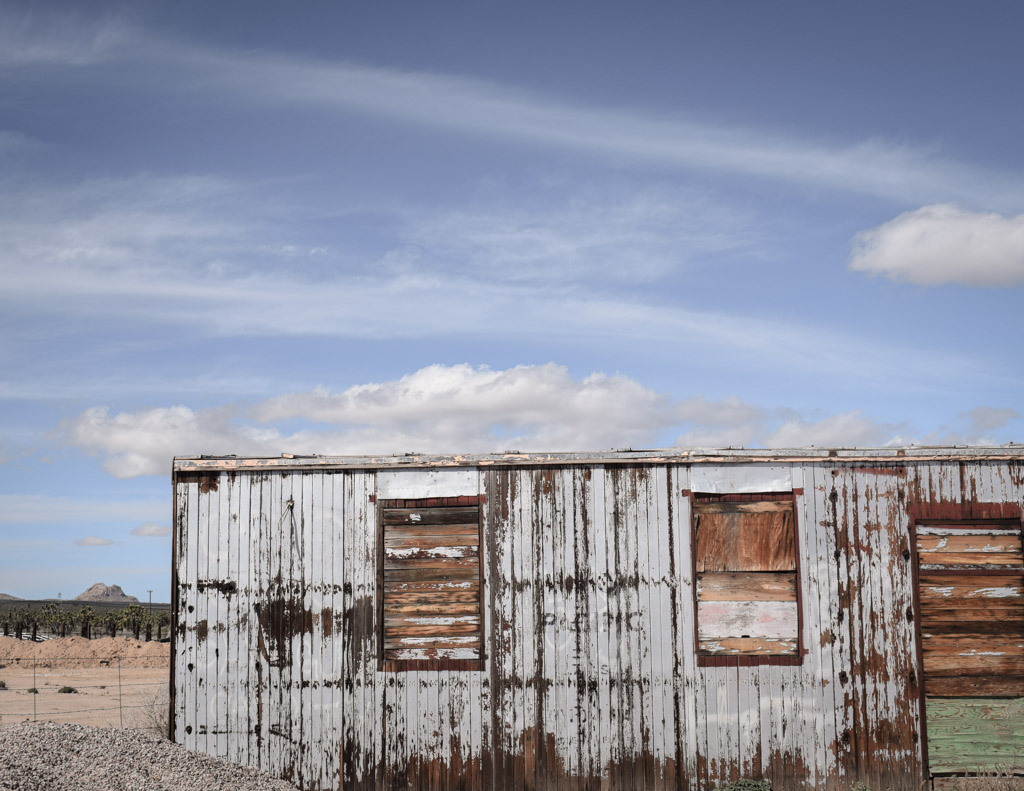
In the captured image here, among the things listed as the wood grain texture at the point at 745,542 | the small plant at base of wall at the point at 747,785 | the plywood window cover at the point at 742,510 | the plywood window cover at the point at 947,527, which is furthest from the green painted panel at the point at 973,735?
the wood grain texture at the point at 745,542

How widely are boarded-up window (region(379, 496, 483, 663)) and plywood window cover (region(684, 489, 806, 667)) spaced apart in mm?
2873

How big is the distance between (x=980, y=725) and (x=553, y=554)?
5.99m

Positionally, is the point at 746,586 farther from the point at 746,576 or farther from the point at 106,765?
the point at 106,765

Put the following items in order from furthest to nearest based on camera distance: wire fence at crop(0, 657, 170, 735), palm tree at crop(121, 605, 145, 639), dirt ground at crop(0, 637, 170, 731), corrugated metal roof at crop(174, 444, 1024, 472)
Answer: palm tree at crop(121, 605, 145, 639), dirt ground at crop(0, 637, 170, 731), wire fence at crop(0, 657, 170, 735), corrugated metal roof at crop(174, 444, 1024, 472)

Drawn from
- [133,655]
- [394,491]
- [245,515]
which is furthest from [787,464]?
[133,655]

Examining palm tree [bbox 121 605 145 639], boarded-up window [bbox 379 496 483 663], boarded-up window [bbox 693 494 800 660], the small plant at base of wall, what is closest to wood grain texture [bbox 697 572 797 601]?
boarded-up window [bbox 693 494 800 660]

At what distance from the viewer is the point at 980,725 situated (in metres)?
11.1

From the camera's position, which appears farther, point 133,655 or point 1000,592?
point 133,655

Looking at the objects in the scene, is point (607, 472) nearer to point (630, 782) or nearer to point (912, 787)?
point (630, 782)

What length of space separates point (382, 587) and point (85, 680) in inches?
1321

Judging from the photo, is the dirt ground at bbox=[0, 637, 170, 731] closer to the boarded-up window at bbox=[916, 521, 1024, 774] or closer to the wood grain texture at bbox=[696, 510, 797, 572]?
the wood grain texture at bbox=[696, 510, 797, 572]

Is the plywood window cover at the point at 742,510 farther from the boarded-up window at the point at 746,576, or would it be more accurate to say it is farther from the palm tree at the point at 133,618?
the palm tree at the point at 133,618

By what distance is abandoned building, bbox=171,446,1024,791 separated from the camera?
1107 cm

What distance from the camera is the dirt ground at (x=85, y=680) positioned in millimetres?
25672
